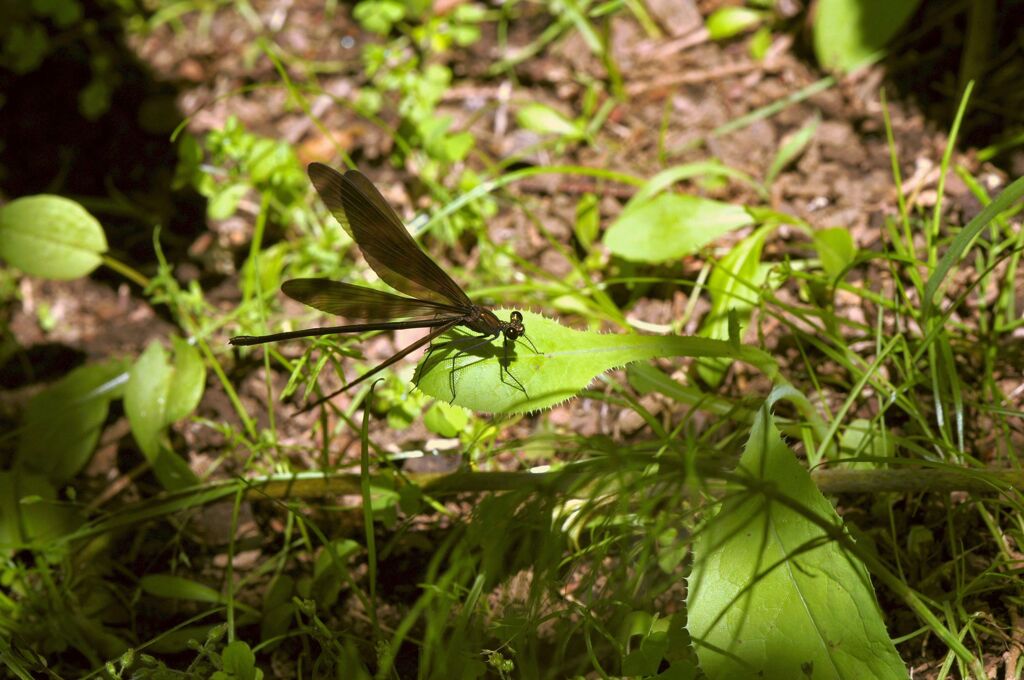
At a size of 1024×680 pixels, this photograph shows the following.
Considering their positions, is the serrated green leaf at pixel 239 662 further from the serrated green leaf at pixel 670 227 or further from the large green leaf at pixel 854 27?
the large green leaf at pixel 854 27

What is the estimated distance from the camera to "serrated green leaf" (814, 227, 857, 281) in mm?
2336

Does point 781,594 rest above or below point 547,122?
below

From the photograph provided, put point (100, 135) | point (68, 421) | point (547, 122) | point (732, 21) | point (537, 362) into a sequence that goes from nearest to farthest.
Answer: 1. point (537, 362)
2. point (68, 421)
3. point (547, 122)
4. point (732, 21)
5. point (100, 135)

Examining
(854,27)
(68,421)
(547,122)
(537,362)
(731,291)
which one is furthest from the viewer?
(547,122)

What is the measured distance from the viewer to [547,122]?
3.18 meters

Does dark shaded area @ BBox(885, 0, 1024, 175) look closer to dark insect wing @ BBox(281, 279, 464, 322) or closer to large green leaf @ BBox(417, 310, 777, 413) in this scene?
large green leaf @ BBox(417, 310, 777, 413)

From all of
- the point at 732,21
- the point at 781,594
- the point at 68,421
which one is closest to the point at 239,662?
the point at 781,594

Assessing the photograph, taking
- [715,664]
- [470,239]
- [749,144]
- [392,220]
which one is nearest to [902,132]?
[749,144]

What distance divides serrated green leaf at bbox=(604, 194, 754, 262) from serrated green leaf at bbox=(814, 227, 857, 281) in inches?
9.3

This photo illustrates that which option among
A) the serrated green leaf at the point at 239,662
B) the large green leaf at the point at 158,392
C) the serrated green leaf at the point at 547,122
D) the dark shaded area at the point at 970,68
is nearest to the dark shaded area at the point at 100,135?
the large green leaf at the point at 158,392

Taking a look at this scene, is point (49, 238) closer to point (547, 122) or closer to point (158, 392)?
point (158, 392)

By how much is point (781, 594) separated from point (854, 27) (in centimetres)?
223

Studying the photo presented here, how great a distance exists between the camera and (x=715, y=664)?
154cm

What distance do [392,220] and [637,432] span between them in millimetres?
1011
